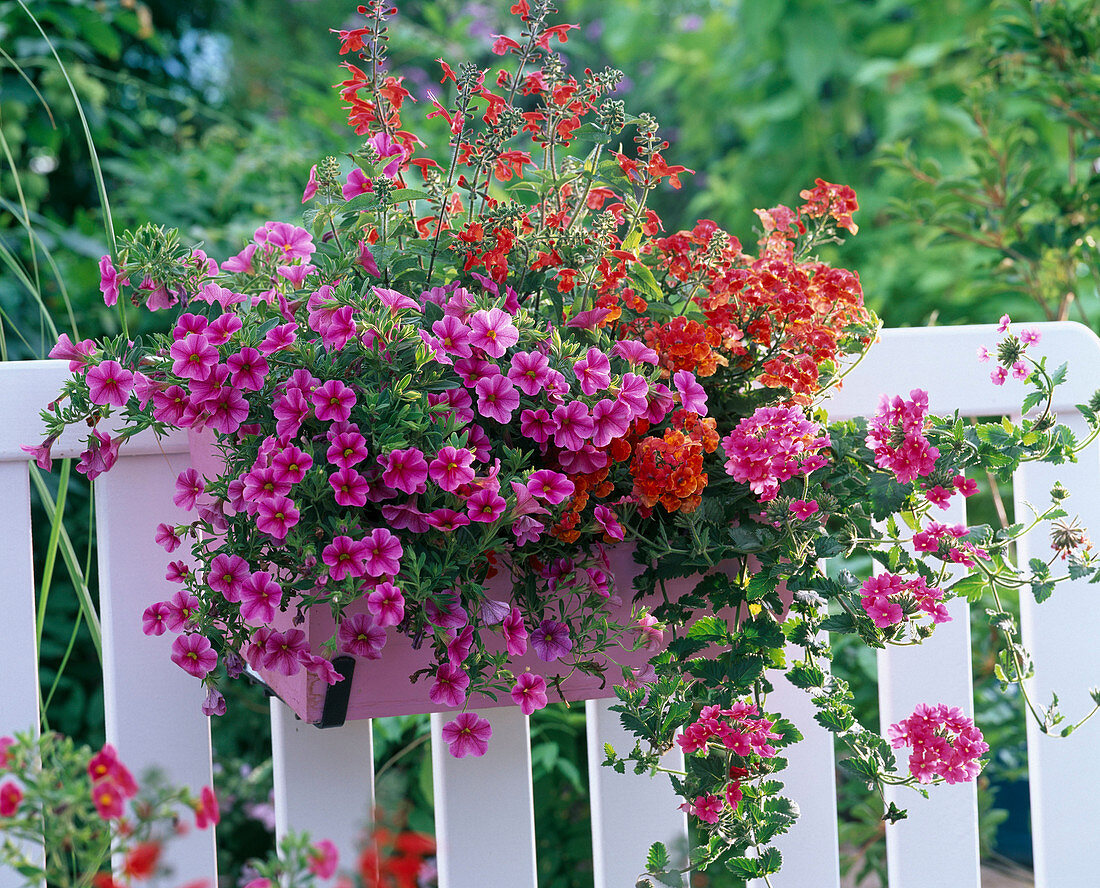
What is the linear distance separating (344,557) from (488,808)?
44 cm

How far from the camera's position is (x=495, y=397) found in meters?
0.77

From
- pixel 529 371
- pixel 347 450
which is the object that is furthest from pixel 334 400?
pixel 529 371

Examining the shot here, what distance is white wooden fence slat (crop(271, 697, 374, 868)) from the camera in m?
1.01

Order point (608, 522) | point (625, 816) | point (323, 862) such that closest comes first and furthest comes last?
point (323, 862) < point (608, 522) < point (625, 816)

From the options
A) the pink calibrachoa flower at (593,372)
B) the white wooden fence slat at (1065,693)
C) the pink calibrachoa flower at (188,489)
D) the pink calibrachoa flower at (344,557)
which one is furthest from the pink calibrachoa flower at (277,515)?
the white wooden fence slat at (1065,693)

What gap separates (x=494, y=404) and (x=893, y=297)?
2367 millimetres

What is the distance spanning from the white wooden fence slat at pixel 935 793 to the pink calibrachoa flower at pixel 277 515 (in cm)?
71

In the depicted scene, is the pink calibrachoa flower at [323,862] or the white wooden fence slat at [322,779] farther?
the white wooden fence slat at [322,779]

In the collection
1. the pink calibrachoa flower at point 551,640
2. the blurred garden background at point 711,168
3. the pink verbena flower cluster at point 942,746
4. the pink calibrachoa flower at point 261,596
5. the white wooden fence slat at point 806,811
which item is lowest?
the white wooden fence slat at point 806,811

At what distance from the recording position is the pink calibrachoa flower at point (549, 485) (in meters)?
0.75

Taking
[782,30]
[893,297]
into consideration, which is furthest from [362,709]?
[782,30]

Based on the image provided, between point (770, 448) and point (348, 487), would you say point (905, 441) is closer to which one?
point (770, 448)

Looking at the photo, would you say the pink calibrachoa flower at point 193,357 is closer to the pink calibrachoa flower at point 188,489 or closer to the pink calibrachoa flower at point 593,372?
the pink calibrachoa flower at point 188,489

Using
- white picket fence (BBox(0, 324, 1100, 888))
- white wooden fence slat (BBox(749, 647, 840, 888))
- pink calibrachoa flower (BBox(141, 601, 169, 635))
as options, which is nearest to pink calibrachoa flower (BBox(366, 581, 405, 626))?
pink calibrachoa flower (BBox(141, 601, 169, 635))
